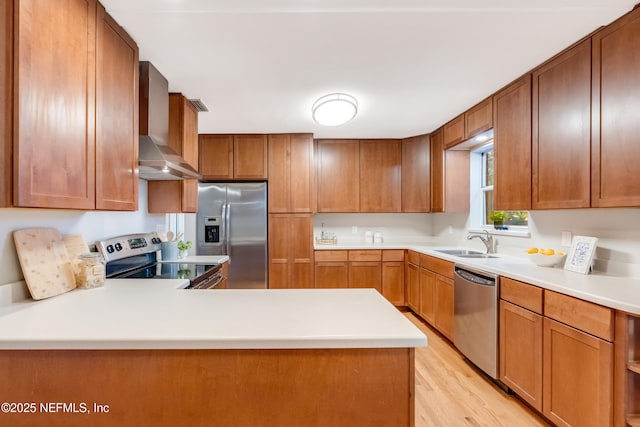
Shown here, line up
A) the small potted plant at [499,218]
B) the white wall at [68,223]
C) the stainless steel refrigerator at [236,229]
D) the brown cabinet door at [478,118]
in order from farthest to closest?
the stainless steel refrigerator at [236,229] → the small potted plant at [499,218] → the brown cabinet door at [478,118] → the white wall at [68,223]

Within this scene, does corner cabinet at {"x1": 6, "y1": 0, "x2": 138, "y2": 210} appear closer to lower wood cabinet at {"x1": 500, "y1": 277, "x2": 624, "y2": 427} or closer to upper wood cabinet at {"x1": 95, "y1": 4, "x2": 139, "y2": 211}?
upper wood cabinet at {"x1": 95, "y1": 4, "x2": 139, "y2": 211}

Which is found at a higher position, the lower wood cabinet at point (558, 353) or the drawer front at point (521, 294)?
the drawer front at point (521, 294)

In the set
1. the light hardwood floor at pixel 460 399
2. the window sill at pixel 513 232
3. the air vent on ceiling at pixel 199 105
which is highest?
the air vent on ceiling at pixel 199 105

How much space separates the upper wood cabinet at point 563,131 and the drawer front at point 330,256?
2.15 m

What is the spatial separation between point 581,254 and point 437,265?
4.12 ft

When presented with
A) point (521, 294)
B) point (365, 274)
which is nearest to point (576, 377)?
point (521, 294)

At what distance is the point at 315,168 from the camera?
4.14 meters

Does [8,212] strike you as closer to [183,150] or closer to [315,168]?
[183,150]

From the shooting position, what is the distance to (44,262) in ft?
4.84

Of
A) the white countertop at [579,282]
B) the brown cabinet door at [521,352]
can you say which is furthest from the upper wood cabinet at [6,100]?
the brown cabinet door at [521,352]

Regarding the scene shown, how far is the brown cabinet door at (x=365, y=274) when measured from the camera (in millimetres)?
3857

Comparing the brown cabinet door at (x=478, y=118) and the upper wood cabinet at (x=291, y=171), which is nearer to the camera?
the brown cabinet door at (x=478, y=118)

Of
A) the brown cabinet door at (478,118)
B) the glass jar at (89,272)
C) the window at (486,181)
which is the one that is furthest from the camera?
the window at (486,181)

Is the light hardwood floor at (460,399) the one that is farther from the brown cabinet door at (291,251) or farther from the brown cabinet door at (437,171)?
the brown cabinet door at (437,171)
